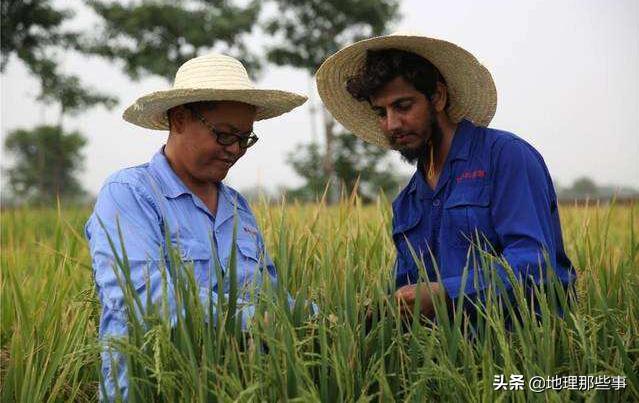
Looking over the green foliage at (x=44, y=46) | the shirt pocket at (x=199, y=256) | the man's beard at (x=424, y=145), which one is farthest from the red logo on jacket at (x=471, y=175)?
the green foliage at (x=44, y=46)

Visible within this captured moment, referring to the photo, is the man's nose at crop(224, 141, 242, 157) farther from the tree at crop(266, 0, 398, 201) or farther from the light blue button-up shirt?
the tree at crop(266, 0, 398, 201)

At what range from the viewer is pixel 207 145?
7.25 ft

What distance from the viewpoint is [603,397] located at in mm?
1746

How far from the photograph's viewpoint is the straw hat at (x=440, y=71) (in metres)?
2.43

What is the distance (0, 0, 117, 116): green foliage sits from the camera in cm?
1756

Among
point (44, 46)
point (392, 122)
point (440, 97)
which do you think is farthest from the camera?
point (44, 46)

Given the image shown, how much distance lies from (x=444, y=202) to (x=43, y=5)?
1778cm

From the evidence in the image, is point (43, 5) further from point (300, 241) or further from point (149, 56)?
point (300, 241)

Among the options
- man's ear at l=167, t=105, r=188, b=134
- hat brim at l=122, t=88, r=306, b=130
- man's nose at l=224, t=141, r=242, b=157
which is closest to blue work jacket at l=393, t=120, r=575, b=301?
hat brim at l=122, t=88, r=306, b=130

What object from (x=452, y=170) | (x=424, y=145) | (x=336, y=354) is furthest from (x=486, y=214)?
(x=336, y=354)

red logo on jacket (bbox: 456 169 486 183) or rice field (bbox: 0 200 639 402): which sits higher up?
Answer: red logo on jacket (bbox: 456 169 486 183)

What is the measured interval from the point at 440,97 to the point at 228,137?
758 mm

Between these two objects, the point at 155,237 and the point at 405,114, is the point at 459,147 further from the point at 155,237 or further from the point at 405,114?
the point at 155,237

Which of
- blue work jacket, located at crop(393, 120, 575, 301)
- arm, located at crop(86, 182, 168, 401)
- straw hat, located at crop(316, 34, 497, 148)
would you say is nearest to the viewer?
arm, located at crop(86, 182, 168, 401)
